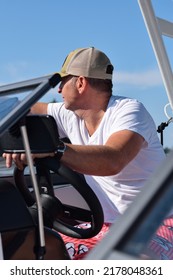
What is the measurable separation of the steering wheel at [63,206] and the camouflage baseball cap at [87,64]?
0.49 m

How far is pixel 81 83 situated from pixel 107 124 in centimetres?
21

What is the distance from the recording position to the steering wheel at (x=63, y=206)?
191 cm

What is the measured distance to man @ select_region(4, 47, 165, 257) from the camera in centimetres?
221

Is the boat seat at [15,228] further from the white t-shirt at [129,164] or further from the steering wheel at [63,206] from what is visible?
the white t-shirt at [129,164]

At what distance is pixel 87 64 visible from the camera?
236 centimetres

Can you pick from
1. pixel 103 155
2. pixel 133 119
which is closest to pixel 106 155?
pixel 103 155

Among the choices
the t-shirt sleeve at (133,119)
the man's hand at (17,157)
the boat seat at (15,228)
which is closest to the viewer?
the boat seat at (15,228)

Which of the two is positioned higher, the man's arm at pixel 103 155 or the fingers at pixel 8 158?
the fingers at pixel 8 158

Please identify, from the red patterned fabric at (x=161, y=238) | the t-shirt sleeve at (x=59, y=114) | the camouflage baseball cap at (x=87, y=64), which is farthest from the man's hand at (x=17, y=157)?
the t-shirt sleeve at (x=59, y=114)

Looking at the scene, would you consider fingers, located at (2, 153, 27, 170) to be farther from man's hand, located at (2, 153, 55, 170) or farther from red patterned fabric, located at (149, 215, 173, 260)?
red patterned fabric, located at (149, 215, 173, 260)

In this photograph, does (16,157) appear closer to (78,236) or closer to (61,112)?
(78,236)
